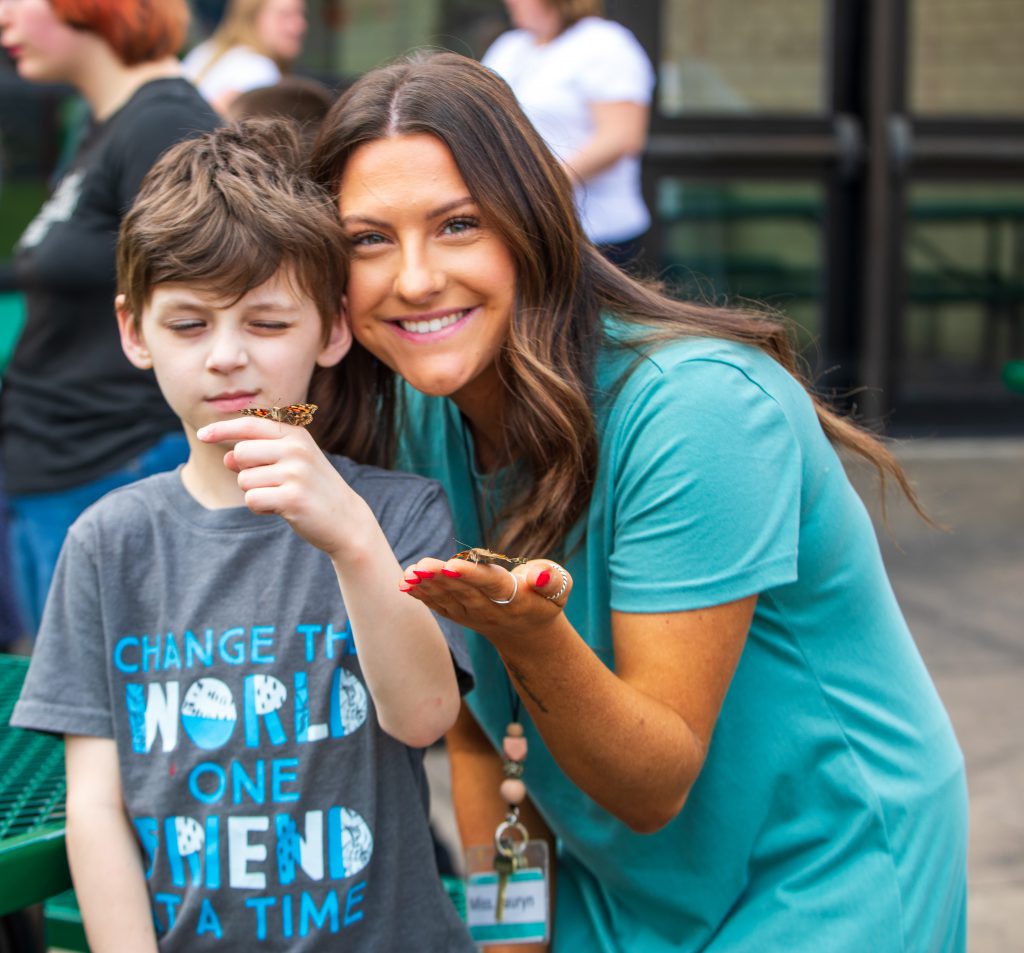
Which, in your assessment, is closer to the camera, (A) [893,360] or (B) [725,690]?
(B) [725,690]

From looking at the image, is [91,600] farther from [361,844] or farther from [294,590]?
[361,844]

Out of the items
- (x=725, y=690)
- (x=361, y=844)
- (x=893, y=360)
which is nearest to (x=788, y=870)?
(x=725, y=690)

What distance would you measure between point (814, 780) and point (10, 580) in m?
2.54

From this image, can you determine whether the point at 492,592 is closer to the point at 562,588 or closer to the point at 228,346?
the point at 562,588

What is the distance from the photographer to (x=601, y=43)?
3.90 meters

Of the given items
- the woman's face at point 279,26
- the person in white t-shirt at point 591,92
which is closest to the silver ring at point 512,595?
the person in white t-shirt at point 591,92

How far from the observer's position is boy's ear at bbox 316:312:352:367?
1715 mm

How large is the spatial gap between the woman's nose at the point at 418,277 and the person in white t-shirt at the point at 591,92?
223cm

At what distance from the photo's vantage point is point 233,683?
1586 millimetres

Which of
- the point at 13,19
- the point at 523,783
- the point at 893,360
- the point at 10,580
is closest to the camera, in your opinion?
the point at 523,783

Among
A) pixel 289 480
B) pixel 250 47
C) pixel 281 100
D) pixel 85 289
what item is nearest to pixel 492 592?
pixel 289 480

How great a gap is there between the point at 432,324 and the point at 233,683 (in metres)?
0.47

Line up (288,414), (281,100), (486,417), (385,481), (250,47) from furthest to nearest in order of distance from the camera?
(250,47) → (281,100) → (486,417) → (385,481) → (288,414)

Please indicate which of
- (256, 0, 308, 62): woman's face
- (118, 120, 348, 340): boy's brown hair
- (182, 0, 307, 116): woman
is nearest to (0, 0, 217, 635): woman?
(118, 120, 348, 340): boy's brown hair
